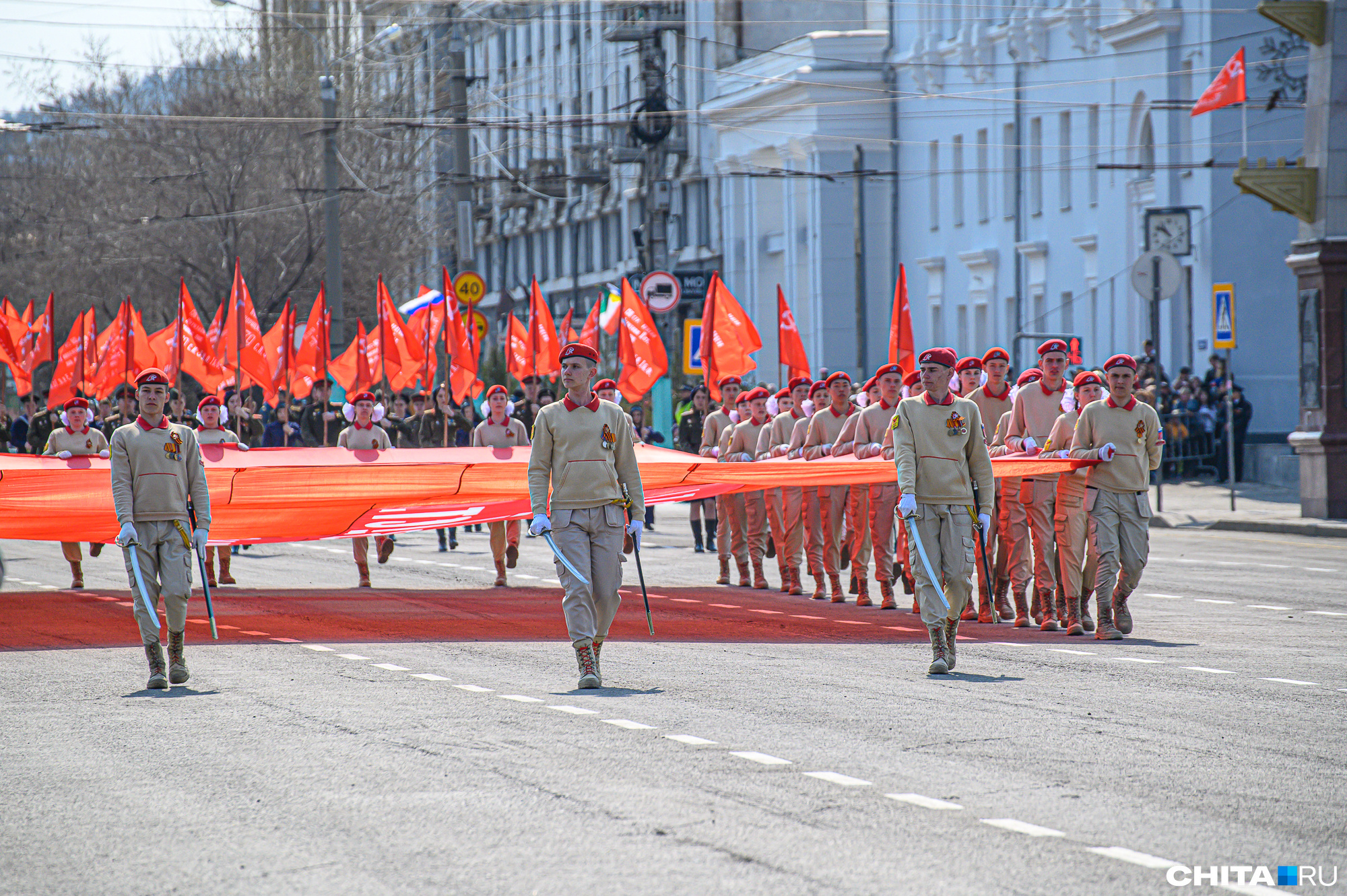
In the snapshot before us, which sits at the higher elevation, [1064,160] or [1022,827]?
[1064,160]

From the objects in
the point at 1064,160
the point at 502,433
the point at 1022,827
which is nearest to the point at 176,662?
the point at 1022,827

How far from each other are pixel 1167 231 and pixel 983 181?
13569 mm

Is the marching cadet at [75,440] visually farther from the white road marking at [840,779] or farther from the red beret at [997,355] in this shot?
the white road marking at [840,779]

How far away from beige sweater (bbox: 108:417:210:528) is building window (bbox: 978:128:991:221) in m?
36.2

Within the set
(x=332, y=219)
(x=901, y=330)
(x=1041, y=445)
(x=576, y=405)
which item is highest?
(x=332, y=219)

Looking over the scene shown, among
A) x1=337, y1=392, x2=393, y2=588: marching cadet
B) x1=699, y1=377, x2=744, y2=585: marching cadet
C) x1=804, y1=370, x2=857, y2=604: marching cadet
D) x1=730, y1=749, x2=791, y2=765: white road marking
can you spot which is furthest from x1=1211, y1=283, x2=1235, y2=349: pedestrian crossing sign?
x1=730, y1=749, x2=791, y2=765: white road marking

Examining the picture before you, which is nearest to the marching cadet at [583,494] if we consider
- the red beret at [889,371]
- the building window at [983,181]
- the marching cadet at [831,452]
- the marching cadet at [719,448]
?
the red beret at [889,371]

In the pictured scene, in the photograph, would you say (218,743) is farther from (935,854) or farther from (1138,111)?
(1138,111)

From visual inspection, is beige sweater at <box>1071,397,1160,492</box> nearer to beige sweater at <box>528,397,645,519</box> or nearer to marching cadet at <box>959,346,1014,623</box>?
marching cadet at <box>959,346,1014,623</box>

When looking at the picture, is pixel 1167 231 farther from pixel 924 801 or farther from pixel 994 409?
pixel 924 801

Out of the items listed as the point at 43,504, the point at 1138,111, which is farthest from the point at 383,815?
the point at 1138,111

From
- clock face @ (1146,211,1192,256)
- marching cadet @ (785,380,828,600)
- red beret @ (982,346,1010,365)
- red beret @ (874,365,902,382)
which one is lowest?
marching cadet @ (785,380,828,600)

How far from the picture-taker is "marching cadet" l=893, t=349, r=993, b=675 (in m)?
11.9

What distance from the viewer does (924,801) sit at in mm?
7746
